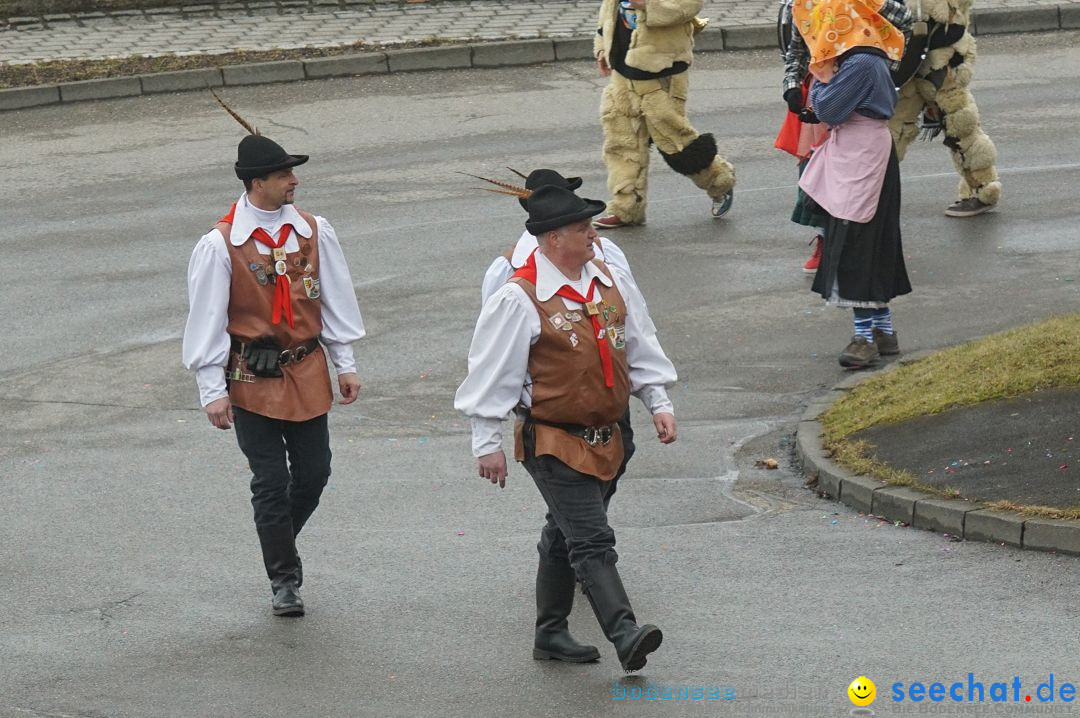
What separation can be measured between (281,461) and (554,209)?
1.63 meters

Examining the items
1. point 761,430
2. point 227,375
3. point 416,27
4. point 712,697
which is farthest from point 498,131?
point 712,697

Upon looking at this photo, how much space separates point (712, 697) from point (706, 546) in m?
1.62

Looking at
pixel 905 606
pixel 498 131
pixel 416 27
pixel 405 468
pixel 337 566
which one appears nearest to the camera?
pixel 905 606

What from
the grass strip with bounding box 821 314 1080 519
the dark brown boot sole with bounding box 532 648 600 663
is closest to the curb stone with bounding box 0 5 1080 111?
the grass strip with bounding box 821 314 1080 519

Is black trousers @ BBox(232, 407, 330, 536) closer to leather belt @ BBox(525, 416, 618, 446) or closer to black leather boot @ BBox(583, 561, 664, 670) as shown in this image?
leather belt @ BBox(525, 416, 618, 446)

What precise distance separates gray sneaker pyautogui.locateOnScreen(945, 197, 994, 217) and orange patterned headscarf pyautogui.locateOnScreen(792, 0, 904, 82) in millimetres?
3469

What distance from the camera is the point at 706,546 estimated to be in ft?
24.3

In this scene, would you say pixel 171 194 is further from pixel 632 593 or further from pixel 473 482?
pixel 632 593

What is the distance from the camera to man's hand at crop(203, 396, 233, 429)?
6523 mm

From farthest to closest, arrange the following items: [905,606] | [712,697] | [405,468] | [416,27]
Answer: [416,27]
[405,468]
[905,606]
[712,697]

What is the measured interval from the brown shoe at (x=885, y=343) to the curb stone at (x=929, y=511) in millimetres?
1446

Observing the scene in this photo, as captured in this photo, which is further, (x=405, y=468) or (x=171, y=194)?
(x=171, y=194)

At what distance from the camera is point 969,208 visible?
12914mm

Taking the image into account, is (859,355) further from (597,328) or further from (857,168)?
(597,328)
